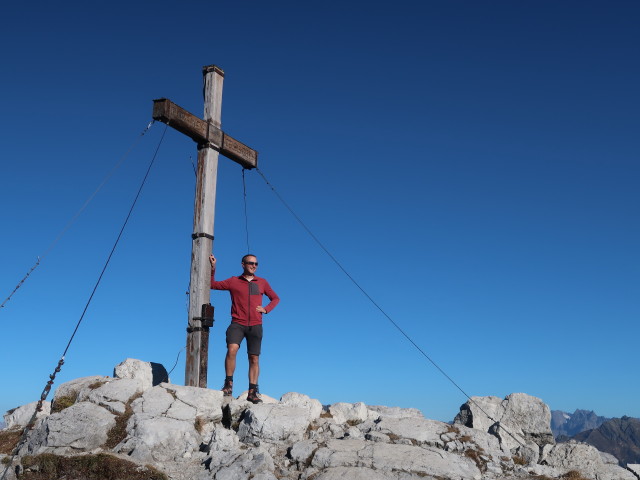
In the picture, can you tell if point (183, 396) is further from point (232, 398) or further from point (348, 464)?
point (348, 464)

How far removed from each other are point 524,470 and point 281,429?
4.42 meters

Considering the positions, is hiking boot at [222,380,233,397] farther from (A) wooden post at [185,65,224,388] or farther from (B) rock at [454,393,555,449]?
(B) rock at [454,393,555,449]

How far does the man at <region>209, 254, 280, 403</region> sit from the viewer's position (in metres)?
11.9

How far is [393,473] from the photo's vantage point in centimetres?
898

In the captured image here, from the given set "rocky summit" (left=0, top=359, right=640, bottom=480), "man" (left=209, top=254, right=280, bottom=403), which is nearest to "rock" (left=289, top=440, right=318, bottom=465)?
"rocky summit" (left=0, top=359, right=640, bottom=480)

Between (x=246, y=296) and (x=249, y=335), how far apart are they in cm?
84

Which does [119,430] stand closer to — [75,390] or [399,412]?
[75,390]

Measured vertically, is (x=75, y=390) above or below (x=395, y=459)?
above

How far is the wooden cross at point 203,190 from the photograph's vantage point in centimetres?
1235

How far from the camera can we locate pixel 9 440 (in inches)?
434

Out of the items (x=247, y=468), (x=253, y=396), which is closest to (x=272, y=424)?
(x=247, y=468)

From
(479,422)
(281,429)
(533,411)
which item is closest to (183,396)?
(281,429)

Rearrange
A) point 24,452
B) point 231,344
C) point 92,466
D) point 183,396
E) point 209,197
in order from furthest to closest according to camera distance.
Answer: point 209,197 → point 231,344 → point 183,396 → point 24,452 → point 92,466

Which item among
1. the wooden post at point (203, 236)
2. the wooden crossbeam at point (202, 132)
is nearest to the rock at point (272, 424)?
the wooden post at point (203, 236)
